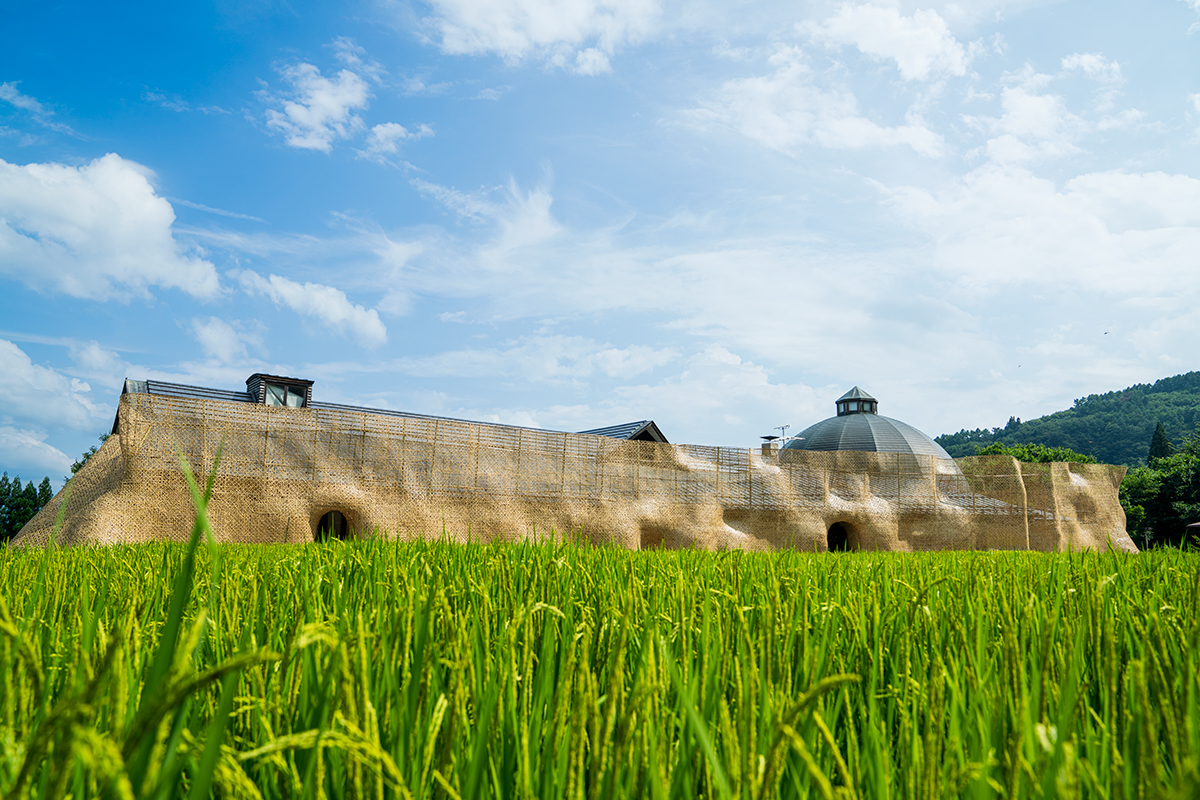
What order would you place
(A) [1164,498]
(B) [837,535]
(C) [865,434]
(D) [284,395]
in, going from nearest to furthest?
(B) [837,535] < (D) [284,395] < (A) [1164,498] < (C) [865,434]

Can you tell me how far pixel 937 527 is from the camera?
Result: 69.3 feet

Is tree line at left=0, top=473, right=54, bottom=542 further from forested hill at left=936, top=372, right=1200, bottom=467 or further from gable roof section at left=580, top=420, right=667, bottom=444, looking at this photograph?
forested hill at left=936, top=372, right=1200, bottom=467

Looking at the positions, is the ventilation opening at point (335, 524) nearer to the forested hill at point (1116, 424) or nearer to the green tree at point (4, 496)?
the green tree at point (4, 496)

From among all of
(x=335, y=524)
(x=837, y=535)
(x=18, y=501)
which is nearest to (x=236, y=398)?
(x=335, y=524)

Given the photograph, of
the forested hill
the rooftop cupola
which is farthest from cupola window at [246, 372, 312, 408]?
the forested hill

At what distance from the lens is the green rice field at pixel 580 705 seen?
0.64m

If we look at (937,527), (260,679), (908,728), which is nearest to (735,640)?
(908,728)

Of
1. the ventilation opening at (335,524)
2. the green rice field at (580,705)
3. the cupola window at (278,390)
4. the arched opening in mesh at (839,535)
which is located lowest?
the arched opening in mesh at (839,535)

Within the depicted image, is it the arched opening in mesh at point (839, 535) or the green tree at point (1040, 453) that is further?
the green tree at point (1040, 453)

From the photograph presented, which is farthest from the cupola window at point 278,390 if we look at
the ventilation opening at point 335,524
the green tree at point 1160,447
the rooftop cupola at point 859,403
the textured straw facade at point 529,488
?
the green tree at point 1160,447

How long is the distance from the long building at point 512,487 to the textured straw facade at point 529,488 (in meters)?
0.04

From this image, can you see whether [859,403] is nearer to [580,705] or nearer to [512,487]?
[512,487]

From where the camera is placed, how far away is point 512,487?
1722 centimetres

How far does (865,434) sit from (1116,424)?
5932cm
